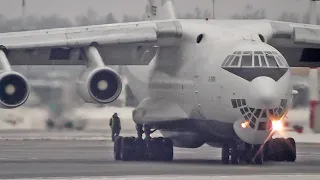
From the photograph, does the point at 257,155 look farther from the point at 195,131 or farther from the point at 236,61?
the point at 236,61

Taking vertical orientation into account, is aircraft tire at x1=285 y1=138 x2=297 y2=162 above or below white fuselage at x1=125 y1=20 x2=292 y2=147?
below

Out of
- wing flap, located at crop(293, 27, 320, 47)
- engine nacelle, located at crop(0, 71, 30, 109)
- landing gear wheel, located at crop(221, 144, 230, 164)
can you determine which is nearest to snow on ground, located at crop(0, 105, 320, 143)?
wing flap, located at crop(293, 27, 320, 47)

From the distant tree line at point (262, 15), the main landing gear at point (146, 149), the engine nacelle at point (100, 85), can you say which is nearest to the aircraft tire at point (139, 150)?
the main landing gear at point (146, 149)

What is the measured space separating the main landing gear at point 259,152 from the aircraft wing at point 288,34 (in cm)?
243

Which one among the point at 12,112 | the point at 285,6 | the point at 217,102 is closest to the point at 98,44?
the point at 217,102

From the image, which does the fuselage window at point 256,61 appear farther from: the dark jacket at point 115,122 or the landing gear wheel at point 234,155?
the dark jacket at point 115,122

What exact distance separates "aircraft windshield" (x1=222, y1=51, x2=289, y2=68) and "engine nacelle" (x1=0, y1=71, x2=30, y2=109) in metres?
4.59

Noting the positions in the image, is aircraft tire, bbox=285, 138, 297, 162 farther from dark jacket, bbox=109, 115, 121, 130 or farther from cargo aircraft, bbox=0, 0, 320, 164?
dark jacket, bbox=109, 115, 121, 130

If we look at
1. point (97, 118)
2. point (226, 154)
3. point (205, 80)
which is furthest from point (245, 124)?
point (97, 118)

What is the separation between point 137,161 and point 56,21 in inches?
186

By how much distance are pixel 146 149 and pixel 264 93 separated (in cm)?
452

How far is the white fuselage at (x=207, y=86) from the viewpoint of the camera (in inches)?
946

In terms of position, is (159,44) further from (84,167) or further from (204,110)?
(84,167)

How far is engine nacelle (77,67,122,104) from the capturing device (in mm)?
25266
